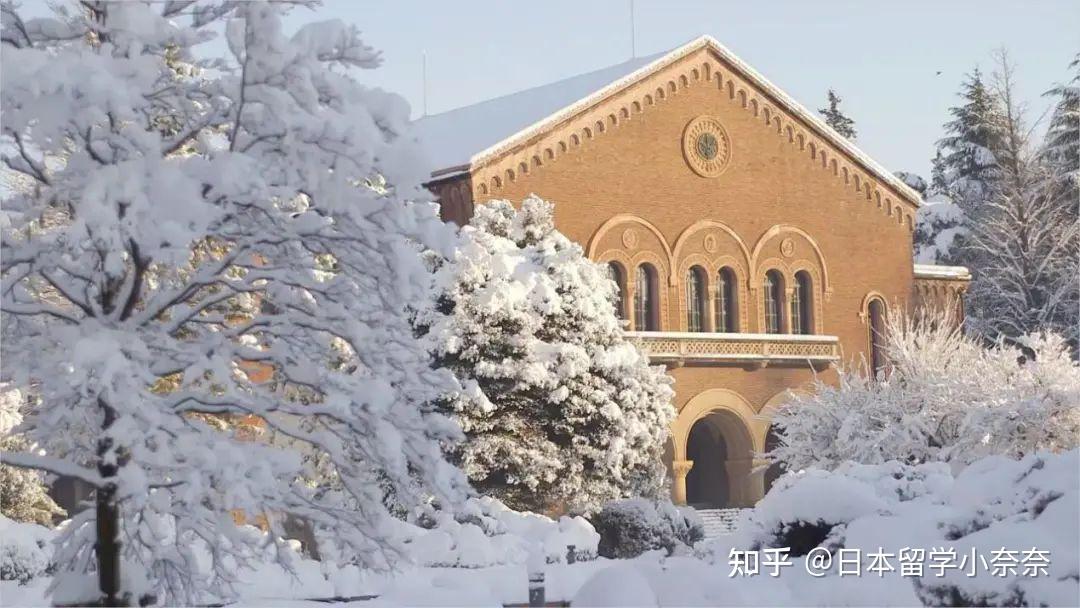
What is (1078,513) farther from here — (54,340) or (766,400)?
(766,400)

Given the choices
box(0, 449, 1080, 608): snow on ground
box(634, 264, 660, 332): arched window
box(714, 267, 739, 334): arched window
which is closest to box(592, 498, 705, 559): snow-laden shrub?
box(0, 449, 1080, 608): snow on ground

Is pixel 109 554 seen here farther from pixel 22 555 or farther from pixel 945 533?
pixel 22 555

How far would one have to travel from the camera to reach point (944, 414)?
2609 cm

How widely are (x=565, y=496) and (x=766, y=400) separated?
10777 millimetres

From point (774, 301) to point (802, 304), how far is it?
989mm

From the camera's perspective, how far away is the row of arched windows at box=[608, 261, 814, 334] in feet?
111

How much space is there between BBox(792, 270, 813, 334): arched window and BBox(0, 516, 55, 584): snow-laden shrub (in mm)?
21585

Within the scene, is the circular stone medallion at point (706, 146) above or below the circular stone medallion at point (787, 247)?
above

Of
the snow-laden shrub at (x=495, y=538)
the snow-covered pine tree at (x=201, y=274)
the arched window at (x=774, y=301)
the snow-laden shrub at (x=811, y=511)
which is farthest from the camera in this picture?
the arched window at (x=774, y=301)

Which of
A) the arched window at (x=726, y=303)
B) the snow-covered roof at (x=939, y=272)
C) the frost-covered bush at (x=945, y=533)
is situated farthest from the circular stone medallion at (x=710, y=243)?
the frost-covered bush at (x=945, y=533)

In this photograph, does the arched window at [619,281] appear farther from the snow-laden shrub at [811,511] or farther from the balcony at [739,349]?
the snow-laden shrub at [811,511]

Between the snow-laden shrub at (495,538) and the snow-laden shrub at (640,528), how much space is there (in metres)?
0.84

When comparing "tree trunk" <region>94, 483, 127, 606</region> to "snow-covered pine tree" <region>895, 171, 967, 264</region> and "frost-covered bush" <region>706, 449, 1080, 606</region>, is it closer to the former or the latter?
"frost-covered bush" <region>706, 449, 1080, 606</region>

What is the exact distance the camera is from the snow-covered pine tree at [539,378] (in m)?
25.8
